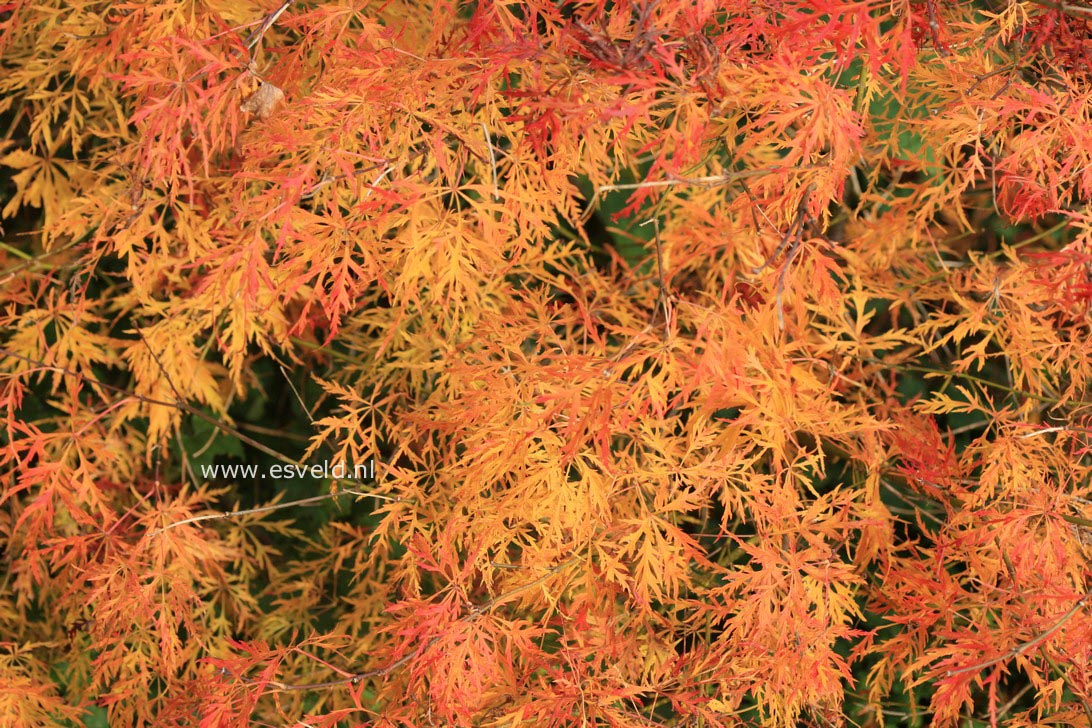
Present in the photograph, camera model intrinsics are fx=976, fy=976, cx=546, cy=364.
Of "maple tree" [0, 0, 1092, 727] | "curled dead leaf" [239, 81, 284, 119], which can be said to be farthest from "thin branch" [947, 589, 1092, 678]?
"curled dead leaf" [239, 81, 284, 119]

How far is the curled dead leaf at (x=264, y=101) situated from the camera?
109 cm

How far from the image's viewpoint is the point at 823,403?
125cm

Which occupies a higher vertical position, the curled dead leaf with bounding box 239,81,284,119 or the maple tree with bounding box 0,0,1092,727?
the curled dead leaf with bounding box 239,81,284,119

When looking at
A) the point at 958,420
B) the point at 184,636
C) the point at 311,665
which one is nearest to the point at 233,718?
the point at 311,665

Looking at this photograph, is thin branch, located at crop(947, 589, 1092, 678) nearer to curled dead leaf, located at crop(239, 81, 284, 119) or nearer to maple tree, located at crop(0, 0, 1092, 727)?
maple tree, located at crop(0, 0, 1092, 727)

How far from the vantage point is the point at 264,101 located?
1.10m

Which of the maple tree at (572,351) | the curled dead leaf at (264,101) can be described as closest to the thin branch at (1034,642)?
the maple tree at (572,351)

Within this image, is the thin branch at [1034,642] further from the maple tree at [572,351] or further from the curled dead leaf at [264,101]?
the curled dead leaf at [264,101]

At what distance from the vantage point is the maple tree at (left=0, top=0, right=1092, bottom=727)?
99cm

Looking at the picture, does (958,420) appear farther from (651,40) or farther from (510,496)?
(651,40)

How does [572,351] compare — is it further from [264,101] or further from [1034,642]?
[1034,642]

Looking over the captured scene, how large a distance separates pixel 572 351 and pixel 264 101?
50cm

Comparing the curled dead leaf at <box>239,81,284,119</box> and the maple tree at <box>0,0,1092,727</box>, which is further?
the curled dead leaf at <box>239,81,284,119</box>

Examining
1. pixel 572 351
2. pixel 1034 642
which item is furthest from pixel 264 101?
pixel 1034 642
